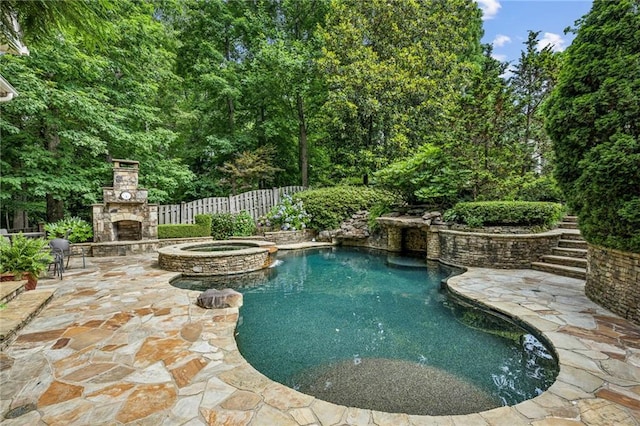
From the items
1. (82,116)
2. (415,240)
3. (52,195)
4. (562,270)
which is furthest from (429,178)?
(52,195)

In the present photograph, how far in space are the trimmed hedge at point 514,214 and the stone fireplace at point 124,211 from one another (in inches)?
351

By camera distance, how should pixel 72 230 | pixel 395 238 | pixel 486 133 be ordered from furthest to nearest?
pixel 395 238 → pixel 72 230 → pixel 486 133

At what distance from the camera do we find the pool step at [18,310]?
9.57 ft

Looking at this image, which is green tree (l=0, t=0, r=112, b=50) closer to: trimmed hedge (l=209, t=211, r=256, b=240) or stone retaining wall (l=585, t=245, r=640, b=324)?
stone retaining wall (l=585, t=245, r=640, b=324)

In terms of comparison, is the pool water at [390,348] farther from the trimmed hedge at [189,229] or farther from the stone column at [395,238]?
the trimmed hedge at [189,229]

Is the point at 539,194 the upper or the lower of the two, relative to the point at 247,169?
lower

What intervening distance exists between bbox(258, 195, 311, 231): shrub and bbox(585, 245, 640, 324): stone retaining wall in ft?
27.1

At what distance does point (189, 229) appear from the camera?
9578mm

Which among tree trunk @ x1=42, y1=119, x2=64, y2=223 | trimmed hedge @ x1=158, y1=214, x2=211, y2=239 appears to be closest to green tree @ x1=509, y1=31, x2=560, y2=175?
trimmed hedge @ x1=158, y1=214, x2=211, y2=239

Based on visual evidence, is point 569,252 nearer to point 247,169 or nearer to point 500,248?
point 500,248

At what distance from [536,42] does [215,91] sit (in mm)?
11981

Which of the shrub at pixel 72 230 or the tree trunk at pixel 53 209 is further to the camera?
the tree trunk at pixel 53 209

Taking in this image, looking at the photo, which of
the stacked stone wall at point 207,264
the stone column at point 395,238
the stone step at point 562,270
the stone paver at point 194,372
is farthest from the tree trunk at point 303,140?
the stone paver at point 194,372

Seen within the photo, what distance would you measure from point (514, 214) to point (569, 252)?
1.22 m
